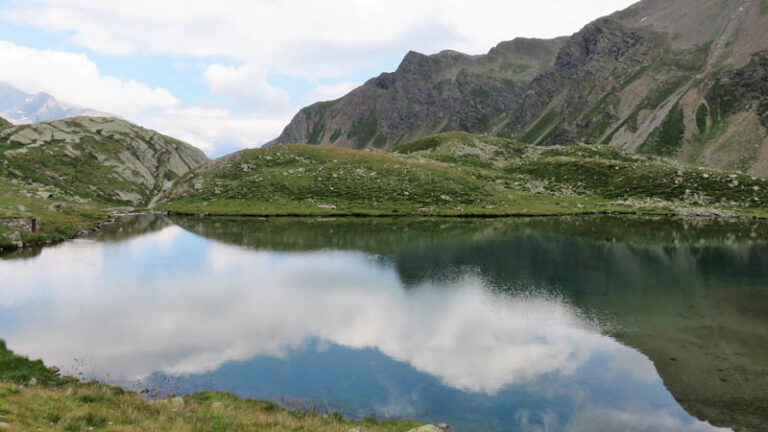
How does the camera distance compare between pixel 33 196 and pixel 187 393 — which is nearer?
pixel 187 393

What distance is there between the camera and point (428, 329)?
28.9 meters

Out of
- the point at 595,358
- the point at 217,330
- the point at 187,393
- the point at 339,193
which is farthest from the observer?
the point at 339,193

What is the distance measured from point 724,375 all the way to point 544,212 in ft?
263

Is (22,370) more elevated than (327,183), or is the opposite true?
(327,183)

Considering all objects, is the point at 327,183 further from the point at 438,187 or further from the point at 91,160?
the point at 91,160

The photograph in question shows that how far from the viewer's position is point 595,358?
82.0 ft

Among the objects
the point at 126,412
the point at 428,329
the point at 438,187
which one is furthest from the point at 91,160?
the point at 126,412

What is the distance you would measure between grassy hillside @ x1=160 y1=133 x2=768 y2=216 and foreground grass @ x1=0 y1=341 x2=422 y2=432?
78.6 meters

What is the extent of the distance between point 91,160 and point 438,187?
4307 inches

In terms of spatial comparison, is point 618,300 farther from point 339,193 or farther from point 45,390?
point 339,193

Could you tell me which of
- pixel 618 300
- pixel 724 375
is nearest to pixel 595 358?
pixel 724 375

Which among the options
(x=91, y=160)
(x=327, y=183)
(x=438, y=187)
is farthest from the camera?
(x=91, y=160)

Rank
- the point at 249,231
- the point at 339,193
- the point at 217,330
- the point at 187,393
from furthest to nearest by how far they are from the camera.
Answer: the point at 339,193 < the point at 249,231 < the point at 217,330 < the point at 187,393

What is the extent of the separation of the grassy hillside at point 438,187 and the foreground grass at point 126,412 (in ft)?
258
